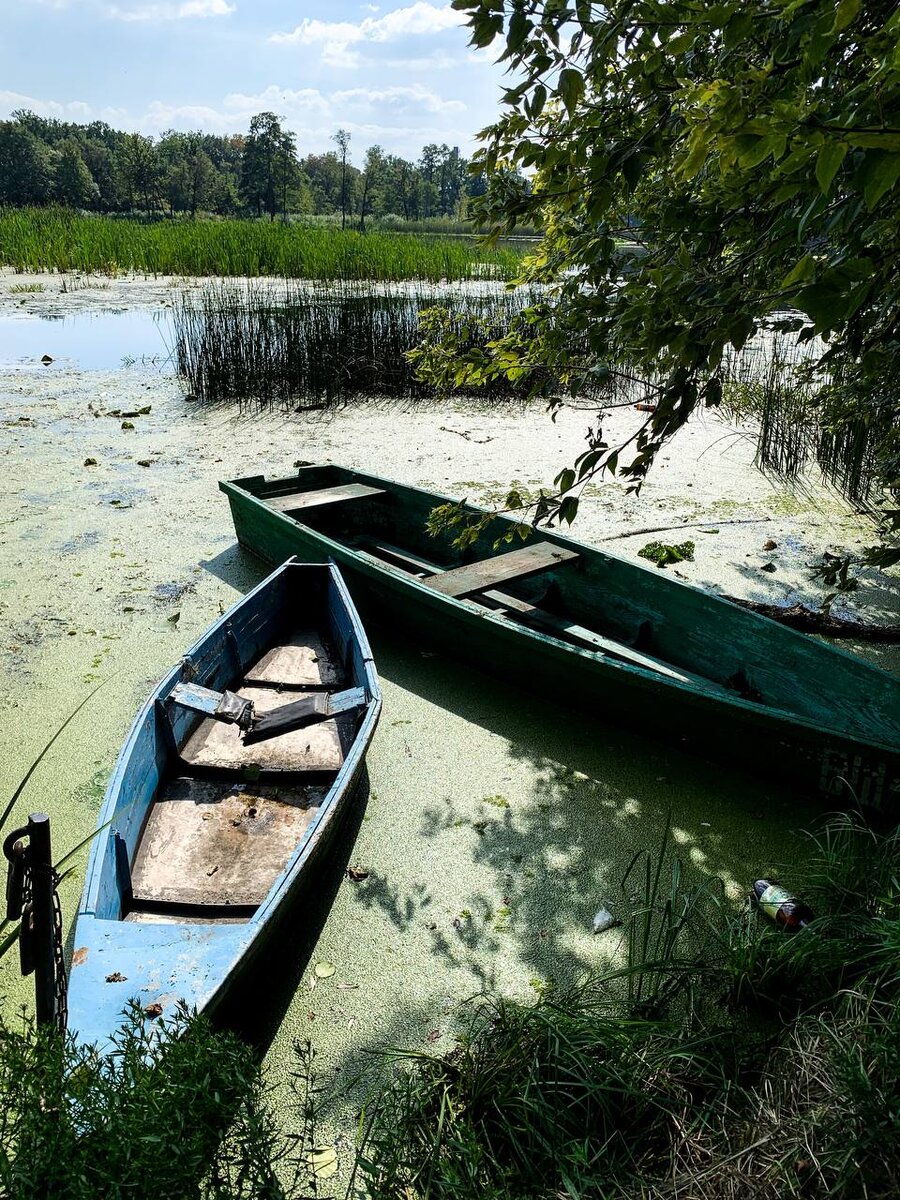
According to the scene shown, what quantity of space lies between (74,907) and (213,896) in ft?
1.52

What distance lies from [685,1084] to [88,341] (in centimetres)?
1072

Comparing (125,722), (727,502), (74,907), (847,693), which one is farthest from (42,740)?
(727,502)

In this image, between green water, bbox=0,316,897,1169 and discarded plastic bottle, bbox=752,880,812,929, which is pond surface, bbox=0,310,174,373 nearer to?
green water, bbox=0,316,897,1169

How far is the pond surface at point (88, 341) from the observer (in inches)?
360

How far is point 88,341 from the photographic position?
1027 cm

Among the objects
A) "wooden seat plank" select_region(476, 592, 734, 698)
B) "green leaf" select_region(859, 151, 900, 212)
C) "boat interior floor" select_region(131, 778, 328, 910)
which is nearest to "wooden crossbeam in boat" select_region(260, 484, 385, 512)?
"wooden seat plank" select_region(476, 592, 734, 698)

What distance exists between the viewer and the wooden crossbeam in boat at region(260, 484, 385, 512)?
468 cm

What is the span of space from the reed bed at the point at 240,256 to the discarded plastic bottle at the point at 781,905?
13960 millimetres

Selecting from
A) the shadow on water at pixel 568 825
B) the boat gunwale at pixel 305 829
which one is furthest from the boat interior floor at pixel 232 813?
the shadow on water at pixel 568 825

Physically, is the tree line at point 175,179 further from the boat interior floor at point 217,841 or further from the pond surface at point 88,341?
the boat interior floor at point 217,841

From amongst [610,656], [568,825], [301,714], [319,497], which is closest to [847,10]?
[568,825]

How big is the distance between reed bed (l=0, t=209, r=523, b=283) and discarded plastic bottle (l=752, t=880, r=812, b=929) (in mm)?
13960

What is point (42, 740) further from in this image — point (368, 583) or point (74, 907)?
point (368, 583)

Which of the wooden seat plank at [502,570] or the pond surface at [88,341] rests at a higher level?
the pond surface at [88,341]
